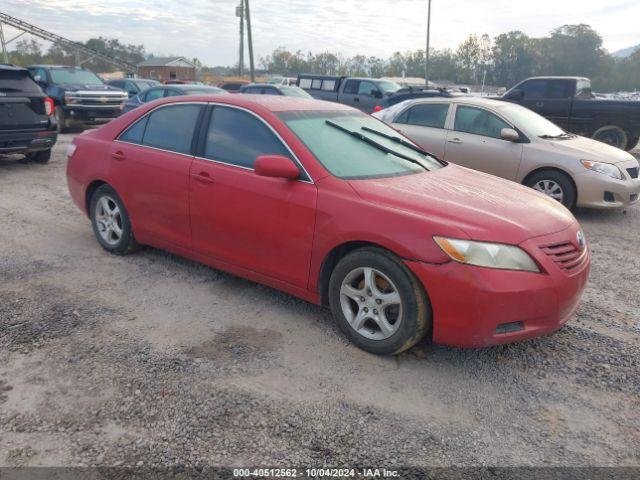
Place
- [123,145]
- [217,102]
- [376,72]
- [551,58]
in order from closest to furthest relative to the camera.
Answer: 1. [217,102]
2. [123,145]
3. [551,58]
4. [376,72]

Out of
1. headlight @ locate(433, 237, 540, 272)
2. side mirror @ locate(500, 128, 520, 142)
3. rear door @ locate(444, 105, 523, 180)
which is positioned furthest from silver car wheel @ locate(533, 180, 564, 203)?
headlight @ locate(433, 237, 540, 272)

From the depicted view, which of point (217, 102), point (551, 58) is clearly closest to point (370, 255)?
point (217, 102)

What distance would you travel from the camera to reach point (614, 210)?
7801mm

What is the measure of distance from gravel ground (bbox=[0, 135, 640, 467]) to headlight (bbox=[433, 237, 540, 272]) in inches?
29.3

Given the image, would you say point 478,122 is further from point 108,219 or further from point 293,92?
point 293,92

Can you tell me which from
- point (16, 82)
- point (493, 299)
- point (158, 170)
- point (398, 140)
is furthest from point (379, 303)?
point (16, 82)

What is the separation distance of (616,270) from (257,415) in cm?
417

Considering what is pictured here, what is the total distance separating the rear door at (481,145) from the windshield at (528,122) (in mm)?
162

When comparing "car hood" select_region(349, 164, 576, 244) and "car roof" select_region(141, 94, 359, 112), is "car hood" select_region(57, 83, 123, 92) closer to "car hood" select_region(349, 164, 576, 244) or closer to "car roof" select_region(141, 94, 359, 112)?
"car roof" select_region(141, 94, 359, 112)

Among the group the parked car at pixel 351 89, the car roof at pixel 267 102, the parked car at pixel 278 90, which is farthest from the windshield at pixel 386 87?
the car roof at pixel 267 102

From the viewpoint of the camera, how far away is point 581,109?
42.2 ft

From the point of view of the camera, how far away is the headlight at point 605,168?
23.2 feet

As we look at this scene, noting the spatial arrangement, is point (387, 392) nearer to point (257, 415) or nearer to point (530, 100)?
point (257, 415)

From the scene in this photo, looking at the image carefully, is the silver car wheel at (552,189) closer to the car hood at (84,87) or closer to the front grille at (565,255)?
the front grille at (565,255)
